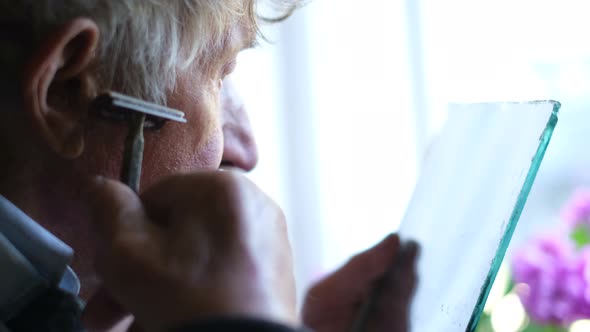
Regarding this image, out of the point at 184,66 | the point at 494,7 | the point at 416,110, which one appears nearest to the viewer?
the point at 184,66

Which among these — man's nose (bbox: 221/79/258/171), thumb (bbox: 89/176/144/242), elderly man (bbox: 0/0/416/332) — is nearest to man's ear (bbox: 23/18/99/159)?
elderly man (bbox: 0/0/416/332)

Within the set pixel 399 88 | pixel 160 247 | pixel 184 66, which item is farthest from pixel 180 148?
pixel 399 88

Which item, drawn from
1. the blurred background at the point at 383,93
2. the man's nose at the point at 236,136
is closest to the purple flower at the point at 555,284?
the blurred background at the point at 383,93

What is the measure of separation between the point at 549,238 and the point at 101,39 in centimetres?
79

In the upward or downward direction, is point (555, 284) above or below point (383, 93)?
below

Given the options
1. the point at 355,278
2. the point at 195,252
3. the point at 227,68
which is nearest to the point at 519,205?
the point at 355,278

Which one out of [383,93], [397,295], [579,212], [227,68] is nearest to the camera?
[397,295]

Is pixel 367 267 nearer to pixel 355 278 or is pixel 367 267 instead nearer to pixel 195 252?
pixel 355 278

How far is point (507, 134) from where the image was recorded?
1.96 ft

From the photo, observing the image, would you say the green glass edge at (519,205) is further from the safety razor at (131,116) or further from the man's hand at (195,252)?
the safety razor at (131,116)

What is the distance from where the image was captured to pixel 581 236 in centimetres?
118

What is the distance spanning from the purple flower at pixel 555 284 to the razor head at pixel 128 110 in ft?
2.14

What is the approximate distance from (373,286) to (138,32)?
0.32 meters

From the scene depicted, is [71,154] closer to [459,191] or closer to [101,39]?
[101,39]
